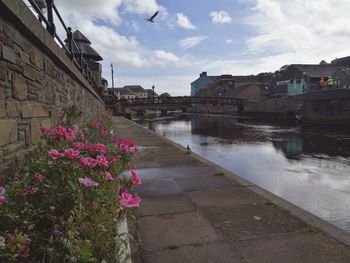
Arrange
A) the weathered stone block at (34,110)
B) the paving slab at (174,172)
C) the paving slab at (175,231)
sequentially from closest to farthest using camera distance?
the paving slab at (175,231)
the weathered stone block at (34,110)
the paving slab at (174,172)

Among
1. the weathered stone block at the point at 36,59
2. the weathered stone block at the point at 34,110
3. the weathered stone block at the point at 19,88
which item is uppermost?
the weathered stone block at the point at 36,59

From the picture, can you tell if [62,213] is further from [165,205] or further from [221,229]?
[165,205]

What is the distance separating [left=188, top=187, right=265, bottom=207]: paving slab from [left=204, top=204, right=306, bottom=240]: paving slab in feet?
0.63

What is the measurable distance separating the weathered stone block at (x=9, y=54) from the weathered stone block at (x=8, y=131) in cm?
61

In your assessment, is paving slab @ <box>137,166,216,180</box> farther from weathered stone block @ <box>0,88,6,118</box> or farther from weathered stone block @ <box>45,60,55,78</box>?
weathered stone block @ <box>0,88,6,118</box>

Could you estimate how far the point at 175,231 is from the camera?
3.75 m

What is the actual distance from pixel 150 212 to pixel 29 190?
2493mm

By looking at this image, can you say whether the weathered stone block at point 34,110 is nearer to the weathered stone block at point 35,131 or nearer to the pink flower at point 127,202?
the weathered stone block at point 35,131

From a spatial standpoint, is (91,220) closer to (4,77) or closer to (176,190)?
(4,77)

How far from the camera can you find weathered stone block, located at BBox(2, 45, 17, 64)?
9.65ft

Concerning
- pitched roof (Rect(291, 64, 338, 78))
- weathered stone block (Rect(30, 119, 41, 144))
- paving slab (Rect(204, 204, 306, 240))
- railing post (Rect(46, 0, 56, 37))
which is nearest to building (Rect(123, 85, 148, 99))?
pitched roof (Rect(291, 64, 338, 78))

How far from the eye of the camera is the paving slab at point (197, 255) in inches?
120

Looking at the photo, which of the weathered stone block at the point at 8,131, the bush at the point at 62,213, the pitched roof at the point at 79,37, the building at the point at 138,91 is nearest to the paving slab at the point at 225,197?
the bush at the point at 62,213

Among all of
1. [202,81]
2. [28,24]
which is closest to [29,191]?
[28,24]
